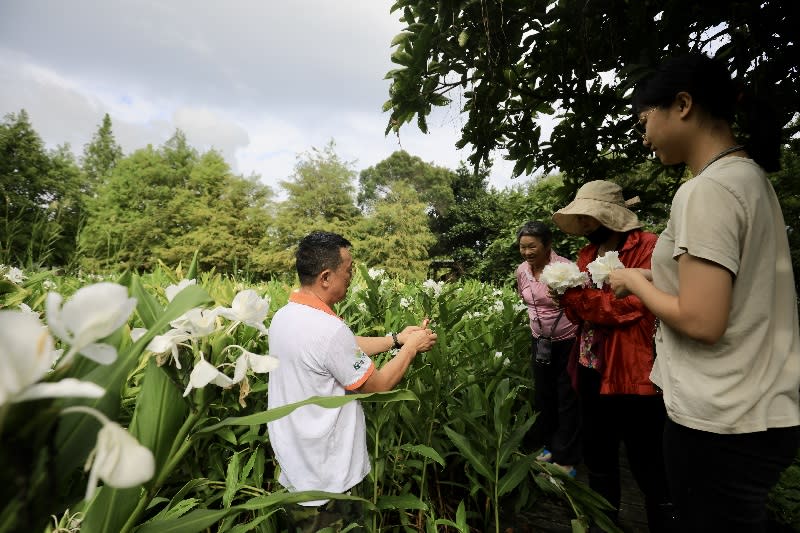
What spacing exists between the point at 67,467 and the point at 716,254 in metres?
1.25

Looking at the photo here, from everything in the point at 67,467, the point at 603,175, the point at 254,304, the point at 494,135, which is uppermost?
the point at 494,135

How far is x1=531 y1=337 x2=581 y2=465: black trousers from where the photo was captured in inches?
118

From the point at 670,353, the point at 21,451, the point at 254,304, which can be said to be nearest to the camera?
the point at 21,451

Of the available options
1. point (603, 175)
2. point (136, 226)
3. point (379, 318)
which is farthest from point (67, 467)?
point (136, 226)

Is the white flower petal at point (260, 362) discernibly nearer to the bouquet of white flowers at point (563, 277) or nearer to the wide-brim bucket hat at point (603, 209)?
the bouquet of white flowers at point (563, 277)

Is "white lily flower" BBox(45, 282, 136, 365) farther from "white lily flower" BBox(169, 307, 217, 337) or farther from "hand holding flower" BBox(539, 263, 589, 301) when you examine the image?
"hand holding flower" BBox(539, 263, 589, 301)

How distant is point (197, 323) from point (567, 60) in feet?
8.96

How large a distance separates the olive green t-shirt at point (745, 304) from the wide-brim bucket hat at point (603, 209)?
38.5 inches

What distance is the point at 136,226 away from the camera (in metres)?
25.5

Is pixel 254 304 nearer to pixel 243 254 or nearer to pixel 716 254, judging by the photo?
pixel 716 254

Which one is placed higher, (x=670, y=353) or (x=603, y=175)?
(x=603, y=175)

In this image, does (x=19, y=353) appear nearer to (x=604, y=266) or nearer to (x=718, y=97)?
(x=718, y=97)

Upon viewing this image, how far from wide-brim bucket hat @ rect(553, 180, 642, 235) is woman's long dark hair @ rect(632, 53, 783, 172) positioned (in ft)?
2.83

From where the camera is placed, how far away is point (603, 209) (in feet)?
6.78
